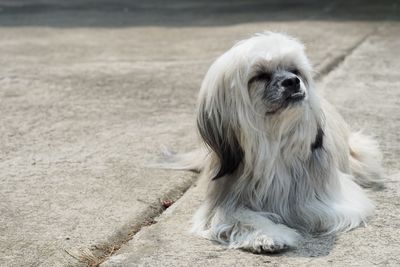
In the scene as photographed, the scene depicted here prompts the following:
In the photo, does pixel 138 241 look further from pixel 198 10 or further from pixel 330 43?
pixel 198 10

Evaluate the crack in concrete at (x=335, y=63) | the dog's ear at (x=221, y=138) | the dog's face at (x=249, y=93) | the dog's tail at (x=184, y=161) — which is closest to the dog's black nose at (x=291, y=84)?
the dog's face at (x=249, y=93)

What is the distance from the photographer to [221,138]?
4.16 metres

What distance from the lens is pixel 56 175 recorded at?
5.09 metres

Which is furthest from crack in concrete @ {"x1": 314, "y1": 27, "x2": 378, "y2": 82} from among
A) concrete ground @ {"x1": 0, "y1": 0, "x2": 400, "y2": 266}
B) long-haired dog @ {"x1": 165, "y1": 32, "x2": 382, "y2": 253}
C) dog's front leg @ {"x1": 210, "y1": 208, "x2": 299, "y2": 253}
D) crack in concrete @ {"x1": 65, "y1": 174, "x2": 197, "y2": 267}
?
dog's front leg @ {"x1": 210, "y1": 208, "x2": 299, "y2": 253}

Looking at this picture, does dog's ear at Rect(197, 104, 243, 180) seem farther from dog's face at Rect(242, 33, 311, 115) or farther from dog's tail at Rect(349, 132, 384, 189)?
dog's tail at Rect(349, 132, 384, 189)

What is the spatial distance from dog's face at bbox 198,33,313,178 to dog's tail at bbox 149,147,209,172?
2.90ft

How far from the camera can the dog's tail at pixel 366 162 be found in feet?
15.9

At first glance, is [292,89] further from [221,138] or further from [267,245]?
[267,245]

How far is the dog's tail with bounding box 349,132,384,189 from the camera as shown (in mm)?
4848

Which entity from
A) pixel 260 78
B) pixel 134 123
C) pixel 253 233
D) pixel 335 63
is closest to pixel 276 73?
pixel 260 78

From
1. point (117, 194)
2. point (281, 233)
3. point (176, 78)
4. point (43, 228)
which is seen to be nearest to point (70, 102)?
point (176, 78)

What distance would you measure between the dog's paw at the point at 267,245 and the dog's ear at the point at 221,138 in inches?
20.6

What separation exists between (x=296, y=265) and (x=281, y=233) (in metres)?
0.29

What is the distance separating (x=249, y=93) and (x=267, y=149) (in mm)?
308
